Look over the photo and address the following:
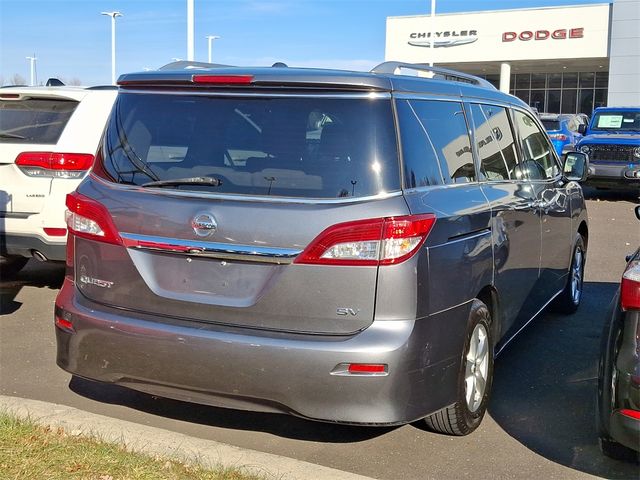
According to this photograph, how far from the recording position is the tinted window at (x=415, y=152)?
3801 mm

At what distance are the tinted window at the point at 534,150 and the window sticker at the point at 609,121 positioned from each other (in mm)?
13766

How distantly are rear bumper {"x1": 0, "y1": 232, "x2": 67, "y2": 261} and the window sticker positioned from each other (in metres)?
15.9

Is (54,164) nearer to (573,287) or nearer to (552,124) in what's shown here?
(573,287)

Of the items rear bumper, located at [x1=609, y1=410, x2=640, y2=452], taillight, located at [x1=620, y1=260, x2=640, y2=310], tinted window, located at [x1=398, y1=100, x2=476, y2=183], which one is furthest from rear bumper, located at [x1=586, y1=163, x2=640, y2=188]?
rear bumper, located at [x1=609, y1=410, x2=640, y2=452]

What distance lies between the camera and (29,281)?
27.1ft

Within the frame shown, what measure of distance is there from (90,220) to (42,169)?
3112mm

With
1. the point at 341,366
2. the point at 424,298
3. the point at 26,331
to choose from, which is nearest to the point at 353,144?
the point at 424,298

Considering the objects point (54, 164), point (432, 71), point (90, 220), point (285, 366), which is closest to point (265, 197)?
point (285, 366)

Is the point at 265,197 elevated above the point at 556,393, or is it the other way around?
the point at 265,197

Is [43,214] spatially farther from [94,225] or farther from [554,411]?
[554,411]

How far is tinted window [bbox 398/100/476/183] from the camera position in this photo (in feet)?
13.5

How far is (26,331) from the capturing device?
6.41 m

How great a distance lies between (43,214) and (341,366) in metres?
4.20

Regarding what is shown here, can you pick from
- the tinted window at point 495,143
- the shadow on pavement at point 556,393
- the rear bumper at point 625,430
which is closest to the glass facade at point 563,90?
the shadow on pavement at point 556,393
